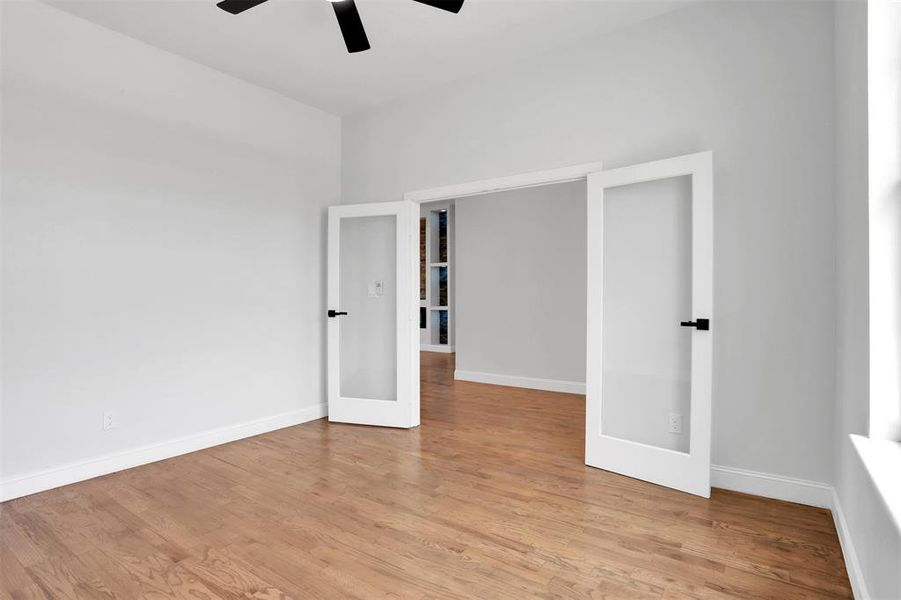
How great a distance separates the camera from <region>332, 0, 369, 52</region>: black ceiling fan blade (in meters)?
2.55

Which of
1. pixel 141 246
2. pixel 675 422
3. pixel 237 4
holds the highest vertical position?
pixel 237 4

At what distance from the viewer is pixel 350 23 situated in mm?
2666

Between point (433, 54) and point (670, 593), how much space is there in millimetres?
3659

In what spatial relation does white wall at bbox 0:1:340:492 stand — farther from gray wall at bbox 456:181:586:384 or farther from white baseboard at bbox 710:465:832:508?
white baseboard at bbox 710:465:832:508

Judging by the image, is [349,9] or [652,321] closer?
[349,9]

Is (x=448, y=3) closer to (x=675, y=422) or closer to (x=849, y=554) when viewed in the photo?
(x=675, y=422)

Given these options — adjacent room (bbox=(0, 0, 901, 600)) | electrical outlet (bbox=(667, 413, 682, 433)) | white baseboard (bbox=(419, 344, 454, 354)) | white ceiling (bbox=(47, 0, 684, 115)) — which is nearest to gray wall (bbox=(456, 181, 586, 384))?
adjacent room (bbox=(0, 0, 901, 600))

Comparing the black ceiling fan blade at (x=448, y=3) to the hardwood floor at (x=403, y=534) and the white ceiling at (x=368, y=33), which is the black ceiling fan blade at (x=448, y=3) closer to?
the white ceiling at (x=368, y=33)

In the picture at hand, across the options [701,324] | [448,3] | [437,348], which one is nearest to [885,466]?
[701,324]

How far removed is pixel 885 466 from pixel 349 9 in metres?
2.99

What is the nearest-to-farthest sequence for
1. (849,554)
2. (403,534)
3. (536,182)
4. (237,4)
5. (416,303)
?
(849,554) < (403,534) < (237,4) < (536,182) < (416,303)

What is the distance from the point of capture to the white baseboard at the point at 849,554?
1735 millimetres

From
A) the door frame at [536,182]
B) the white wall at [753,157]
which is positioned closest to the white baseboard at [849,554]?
the white wall at [753,157]

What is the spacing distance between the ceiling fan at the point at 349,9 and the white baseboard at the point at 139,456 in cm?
291
